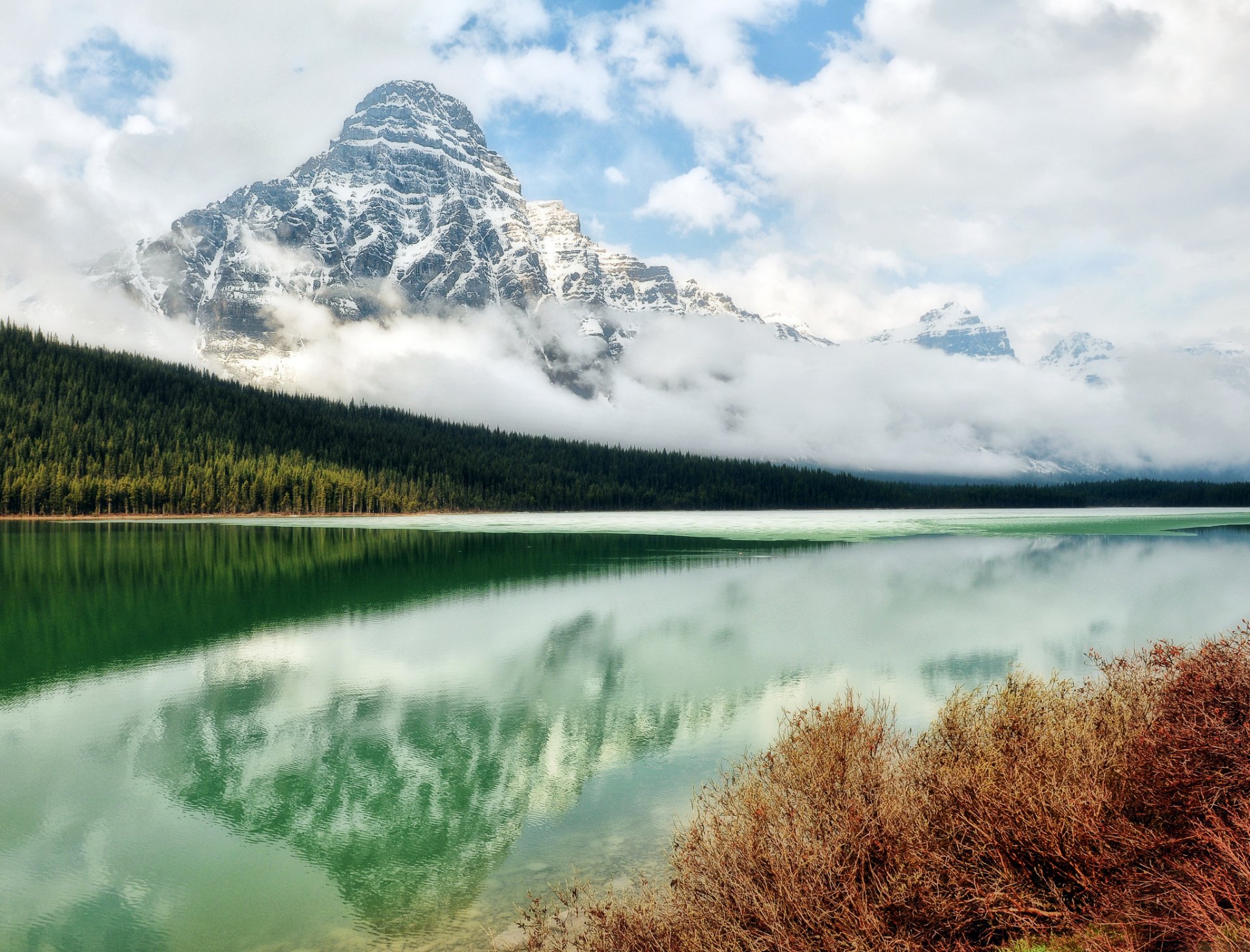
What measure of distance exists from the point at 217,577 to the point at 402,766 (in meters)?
38.4

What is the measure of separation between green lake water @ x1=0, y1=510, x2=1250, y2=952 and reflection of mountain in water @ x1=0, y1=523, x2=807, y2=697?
1.16 ft

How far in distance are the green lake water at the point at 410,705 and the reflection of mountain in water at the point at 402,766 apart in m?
0.08

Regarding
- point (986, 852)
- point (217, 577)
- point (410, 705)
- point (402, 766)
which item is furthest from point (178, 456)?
point (986, 852)

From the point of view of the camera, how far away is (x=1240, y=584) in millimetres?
50750

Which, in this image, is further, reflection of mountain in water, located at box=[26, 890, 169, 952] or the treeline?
the treeline

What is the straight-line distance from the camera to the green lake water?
11914 millimetres

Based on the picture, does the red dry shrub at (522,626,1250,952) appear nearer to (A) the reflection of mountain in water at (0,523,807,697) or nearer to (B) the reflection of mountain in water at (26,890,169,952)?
(B) the reflection of mountain in water at (26,890,169,952)

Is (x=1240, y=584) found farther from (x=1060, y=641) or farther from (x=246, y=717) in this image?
(x=246, y=717)

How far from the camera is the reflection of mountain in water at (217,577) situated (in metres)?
29.9

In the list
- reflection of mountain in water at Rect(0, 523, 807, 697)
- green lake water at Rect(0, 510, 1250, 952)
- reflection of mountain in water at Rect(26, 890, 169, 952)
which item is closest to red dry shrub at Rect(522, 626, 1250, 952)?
green lake water at Rect(0, 510, 1250, 952)

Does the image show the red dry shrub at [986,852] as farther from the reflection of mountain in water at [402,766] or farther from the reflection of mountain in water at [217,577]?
the reflection of mountain in water at [217,577]

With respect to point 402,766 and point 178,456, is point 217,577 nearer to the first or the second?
point 402,766

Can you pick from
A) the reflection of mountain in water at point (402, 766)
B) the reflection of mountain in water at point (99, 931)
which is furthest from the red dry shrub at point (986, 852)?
the reflection of mountain in water at point (99, 931)

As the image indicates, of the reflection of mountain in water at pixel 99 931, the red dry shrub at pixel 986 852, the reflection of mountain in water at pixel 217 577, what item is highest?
the red dry shrub at pixel 986 852
